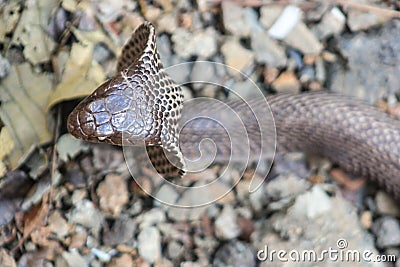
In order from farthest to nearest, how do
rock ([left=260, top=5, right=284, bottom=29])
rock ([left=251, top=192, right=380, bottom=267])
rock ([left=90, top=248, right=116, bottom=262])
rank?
rock ([left=260, top=5, right=284, bottom=29]) → rock ([left=90, top=248, right=116, bottom=262]) → rock ([left=251, top=192, right=380, bottom=267])

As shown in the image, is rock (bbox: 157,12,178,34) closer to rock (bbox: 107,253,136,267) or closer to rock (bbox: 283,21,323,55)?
rock (bbox: 283,21,323,55)

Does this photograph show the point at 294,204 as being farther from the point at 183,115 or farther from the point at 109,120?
the point at 109,120

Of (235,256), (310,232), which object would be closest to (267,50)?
(310,232)

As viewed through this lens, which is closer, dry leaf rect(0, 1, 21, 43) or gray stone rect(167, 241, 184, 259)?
gray stone rect(167, 241, 184, 259)

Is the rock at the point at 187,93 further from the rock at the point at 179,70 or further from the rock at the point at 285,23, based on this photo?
the rock at the point at 285,23

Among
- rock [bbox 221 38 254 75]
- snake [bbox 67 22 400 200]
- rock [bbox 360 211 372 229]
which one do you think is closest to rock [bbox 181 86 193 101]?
snake [bbox 67 22 400 200]

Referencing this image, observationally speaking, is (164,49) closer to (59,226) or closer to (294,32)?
(294,32)
